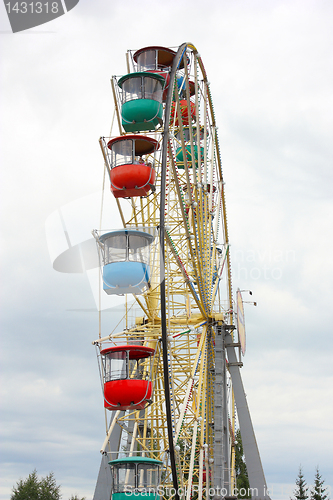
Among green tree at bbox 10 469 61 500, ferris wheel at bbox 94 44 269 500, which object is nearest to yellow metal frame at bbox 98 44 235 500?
ferris wheel at bbox 94 44 269 500

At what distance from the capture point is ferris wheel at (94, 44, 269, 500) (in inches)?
517

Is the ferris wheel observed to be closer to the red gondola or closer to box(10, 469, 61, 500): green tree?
the red gondola

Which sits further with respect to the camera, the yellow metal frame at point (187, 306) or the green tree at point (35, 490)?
the green tree at point (35, 490)

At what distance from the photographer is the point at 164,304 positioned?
12453 millimetres

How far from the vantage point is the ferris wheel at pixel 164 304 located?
13133 millimetres

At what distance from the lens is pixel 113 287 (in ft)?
45.8

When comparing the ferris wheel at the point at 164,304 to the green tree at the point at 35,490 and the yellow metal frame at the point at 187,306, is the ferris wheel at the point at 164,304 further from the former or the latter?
the green tree at the point at 35,490

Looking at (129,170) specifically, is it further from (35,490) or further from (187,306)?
(35,490)

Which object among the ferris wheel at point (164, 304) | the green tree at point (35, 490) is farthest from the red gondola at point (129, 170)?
the green tree at point (35, 490)

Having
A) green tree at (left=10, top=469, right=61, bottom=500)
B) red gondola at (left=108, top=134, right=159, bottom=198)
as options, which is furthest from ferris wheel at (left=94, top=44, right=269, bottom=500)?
green tree at (left=10, top=469, right=61, bottom=500)

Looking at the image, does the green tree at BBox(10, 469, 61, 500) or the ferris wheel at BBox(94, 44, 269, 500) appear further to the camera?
the green tree at BBox(10, 469, 61, 500)

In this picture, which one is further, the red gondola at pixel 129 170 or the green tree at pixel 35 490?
the green tree at pixel 35 490

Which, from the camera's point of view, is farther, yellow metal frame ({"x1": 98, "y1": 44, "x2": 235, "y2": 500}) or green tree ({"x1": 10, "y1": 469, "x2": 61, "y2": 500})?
green tree ({"x1": 10, "y1": 469, "x2": 61, "y2": 500})

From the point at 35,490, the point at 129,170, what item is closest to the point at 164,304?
the point at 129,170
